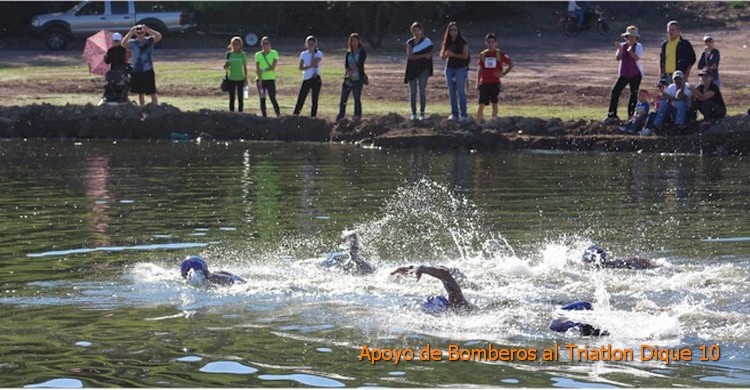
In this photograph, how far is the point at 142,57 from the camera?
31.8 m

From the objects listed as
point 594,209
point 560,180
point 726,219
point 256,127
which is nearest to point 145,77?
point 256,127

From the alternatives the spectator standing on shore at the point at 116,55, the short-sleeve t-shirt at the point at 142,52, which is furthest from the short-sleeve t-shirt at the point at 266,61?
the spectator standing on shore at the point at 116,55

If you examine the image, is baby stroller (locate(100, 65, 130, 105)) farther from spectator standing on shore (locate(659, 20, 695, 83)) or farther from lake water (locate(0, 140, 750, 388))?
spectator standing on shore (locate(659, 20, 695, 83))

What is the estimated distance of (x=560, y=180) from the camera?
24469 millimetres

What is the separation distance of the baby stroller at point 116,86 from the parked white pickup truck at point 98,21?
1549cm

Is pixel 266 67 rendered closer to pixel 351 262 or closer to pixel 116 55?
pixel 116 55

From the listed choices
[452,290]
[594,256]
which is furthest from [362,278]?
[594,256]

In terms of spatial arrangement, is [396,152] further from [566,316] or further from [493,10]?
[493,10]

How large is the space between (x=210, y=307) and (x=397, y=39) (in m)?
35.8

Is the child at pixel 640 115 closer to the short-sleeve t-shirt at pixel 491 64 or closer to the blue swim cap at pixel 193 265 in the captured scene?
the short-sleeve t-shirt at pixel 491 64

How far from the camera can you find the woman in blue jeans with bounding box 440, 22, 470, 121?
2877 cm

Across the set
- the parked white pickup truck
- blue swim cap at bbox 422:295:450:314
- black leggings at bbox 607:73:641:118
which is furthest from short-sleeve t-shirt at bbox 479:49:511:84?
the parked white pickup truck

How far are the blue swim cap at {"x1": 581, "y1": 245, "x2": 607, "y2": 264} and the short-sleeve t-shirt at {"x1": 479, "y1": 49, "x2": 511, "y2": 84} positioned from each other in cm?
1353
